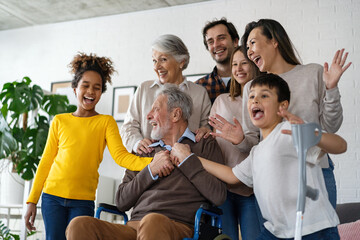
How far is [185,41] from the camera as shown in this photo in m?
5.16

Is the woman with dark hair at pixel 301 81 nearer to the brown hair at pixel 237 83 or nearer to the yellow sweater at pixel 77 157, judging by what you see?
the brown hair at pixel 237 83

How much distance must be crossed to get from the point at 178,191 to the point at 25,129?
333 cm

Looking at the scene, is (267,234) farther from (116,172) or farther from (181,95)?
(116,172)

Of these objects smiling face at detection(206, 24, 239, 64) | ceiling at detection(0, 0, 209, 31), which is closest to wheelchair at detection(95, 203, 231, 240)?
smiling face at detection(206, 24, 239, 64)

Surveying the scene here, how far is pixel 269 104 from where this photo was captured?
5.85ft

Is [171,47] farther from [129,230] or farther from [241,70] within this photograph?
[129,230]

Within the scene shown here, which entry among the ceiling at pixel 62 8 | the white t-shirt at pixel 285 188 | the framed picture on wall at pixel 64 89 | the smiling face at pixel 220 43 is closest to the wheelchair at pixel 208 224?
the white t-shirt at pixel 285 188

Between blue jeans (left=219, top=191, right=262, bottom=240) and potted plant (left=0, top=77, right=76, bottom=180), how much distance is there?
2.91m

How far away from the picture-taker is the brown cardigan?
2072 mm

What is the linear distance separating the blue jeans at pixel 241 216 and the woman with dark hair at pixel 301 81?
308 millimetres

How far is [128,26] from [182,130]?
11.6ft

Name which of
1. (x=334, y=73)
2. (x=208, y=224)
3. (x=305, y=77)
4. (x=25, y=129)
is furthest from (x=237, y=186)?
(x=25, y=129)

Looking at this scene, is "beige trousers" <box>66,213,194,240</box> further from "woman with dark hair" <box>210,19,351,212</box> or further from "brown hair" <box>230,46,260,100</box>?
"brown hair" <box>230,46,260,100</box>

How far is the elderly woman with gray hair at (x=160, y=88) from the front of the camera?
2.64 meters
